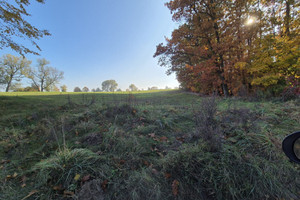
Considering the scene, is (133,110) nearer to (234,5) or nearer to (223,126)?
(223,126)

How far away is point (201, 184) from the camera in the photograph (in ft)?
5.25

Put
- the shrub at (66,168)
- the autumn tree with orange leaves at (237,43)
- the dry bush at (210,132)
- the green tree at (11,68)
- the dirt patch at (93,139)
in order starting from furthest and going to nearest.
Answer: the green tree at (11,68) → the autumn tree with orange leaves at (237,43) → the dirt patch at (93,139) → the dry bush at (210,132) → the shrub at (66,168)

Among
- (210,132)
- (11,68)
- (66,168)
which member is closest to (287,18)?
(210,132)

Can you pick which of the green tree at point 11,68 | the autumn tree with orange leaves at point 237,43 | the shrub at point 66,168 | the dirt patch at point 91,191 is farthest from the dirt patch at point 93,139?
the green tree at point 11,68

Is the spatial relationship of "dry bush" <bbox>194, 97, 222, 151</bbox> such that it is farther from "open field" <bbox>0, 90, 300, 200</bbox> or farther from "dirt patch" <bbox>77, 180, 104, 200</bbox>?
"dirt patch" <bbox>77, 180, 104, 200</bbox>

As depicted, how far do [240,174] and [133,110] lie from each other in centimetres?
351

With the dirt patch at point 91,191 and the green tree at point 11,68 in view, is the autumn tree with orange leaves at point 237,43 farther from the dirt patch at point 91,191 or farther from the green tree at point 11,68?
the green tree at point 11,68

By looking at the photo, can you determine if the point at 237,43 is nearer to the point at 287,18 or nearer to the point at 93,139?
the point at 287,18

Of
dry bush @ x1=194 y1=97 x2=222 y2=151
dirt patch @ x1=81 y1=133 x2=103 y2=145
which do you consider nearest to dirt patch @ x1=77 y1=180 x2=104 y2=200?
dirt patch @ x1=81 y1=133 x2=103 y2=145

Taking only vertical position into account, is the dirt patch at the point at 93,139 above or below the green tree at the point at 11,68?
below

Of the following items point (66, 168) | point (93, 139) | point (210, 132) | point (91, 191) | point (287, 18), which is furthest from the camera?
point (287, 18)

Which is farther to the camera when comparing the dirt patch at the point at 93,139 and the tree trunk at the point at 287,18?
the tree trunk at the point at 287,18

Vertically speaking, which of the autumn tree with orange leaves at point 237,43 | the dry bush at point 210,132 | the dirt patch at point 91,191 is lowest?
the dirt patch at point 91,191

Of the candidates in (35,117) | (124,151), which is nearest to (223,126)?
(124,151)
